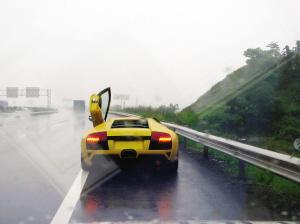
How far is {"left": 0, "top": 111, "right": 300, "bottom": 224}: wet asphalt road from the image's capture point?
565 centimetres

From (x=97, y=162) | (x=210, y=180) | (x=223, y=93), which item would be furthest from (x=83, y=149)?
(x=223, y=93)

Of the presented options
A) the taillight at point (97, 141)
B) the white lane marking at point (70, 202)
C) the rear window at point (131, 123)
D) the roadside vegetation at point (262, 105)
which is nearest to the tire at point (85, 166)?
the white lane marking at point (70, 202)

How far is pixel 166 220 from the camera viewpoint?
17.7 feet

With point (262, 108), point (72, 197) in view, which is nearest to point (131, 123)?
point (72, 197)

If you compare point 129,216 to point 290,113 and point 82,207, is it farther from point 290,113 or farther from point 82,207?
point 290,113

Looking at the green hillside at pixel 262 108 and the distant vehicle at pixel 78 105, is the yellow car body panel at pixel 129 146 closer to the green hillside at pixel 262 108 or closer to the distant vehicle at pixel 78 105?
the green hillside at pixel 262 108

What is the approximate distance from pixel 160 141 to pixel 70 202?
2362 millimetres

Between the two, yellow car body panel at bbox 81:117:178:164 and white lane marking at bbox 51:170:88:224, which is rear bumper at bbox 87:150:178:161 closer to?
yellow car body panel at bbox 81:117:178:164

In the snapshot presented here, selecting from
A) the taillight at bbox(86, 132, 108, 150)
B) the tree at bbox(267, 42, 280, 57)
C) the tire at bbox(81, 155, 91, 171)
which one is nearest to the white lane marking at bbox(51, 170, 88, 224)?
the tire at bbox(81, 155, 91, 171)

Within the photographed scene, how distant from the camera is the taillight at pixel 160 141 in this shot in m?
8.10

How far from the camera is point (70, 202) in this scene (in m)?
6.28

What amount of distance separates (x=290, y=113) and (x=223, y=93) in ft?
17.8

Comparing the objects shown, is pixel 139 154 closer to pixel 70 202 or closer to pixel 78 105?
pixel 70 202

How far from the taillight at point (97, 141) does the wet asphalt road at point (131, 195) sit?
339 millimetres
